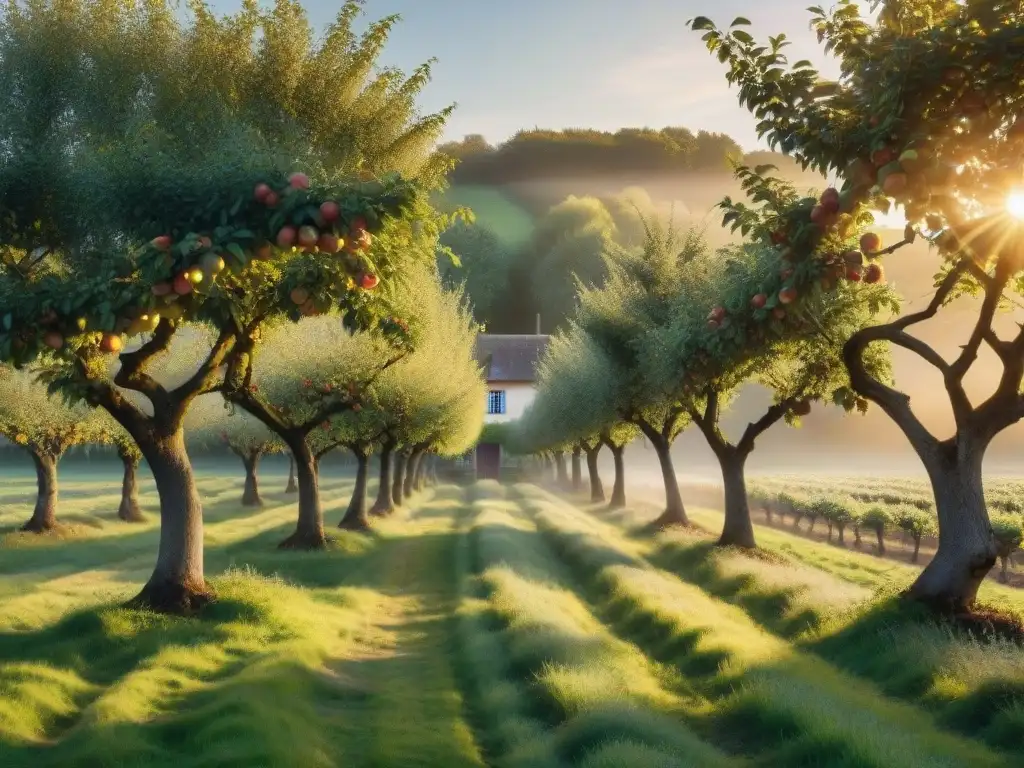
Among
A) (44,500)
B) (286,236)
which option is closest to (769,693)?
(286,236)

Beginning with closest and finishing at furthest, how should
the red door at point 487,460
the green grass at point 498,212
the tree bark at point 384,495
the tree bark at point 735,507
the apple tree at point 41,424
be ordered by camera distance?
the tree bark at point 735,507
the apple tree at point 41,424
the tree bark at point 384,495
the red door at point 487,460
the green grass at point 498,212

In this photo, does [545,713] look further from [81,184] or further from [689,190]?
[689,190]

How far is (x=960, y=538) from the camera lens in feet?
48.7

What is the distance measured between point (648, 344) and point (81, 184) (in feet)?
71.9

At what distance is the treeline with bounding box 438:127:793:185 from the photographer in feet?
628

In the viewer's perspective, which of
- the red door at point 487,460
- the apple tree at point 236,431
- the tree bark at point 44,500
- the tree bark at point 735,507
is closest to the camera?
the tree bark at point 735,507

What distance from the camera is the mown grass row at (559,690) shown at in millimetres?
9219

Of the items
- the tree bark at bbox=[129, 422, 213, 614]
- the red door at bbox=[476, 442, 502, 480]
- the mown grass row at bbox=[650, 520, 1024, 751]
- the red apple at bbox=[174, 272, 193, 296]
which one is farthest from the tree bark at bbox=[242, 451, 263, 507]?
the red door at bbox=[476, 442, 502, 480]

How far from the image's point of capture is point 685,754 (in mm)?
9055

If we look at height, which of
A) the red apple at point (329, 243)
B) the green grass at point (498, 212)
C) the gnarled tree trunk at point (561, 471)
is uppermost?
the green grass at point (498, 212)

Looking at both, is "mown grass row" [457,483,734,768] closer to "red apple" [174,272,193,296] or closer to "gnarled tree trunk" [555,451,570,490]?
"red apple" [174,272,193,296]

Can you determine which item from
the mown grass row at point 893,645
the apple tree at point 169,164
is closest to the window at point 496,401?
the mown grass row at point 893,645

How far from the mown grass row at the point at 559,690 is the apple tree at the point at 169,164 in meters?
5.37

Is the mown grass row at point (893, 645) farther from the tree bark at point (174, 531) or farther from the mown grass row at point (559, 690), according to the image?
the tree bark at point (174, 531)
